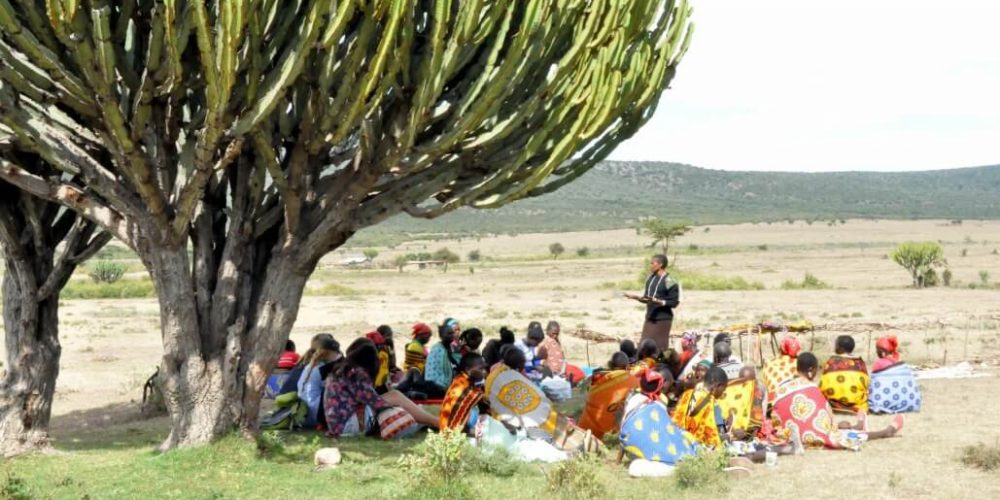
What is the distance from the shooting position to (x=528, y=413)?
28.9 feet

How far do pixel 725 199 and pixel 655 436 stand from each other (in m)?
150

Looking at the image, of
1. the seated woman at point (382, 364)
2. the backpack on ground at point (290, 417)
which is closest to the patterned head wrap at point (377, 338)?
the seated woman at point (382, 364)

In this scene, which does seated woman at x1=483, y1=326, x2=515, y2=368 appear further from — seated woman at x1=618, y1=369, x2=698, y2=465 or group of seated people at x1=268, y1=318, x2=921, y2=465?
seated woman at x1=618, y1=369, x2=698, y2=465

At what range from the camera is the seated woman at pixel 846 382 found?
33.1ft

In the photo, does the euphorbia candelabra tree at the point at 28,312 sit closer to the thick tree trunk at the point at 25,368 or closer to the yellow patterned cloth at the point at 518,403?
the thick tree trunk at the point at 25,368

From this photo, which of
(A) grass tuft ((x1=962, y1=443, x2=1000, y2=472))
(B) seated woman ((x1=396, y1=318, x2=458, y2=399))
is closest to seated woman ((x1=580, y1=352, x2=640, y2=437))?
(B) seated woman ((x1=396, y1=318, x2=458, y2=399))

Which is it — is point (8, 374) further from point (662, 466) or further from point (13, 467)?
point (662, 466)

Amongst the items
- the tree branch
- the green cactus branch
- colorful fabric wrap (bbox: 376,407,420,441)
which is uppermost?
the green cactus branch

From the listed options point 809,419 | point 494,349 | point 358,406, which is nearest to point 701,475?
point 809,419

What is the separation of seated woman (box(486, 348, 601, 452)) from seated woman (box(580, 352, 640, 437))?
0.51 metres

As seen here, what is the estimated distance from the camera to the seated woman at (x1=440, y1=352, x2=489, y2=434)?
8797 mm

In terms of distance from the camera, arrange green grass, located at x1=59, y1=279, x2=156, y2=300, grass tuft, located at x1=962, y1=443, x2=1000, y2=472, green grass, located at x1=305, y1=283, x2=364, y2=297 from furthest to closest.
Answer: green grass, located at x1=305, y1=283, x2=364, y2=297 < green grass, located at x1=59, y1=279, x2=156, y2=300 < grass tuft, located at x1=962, y1=443, x2=1000, y2=472

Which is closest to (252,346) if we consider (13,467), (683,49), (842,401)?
(13,467)

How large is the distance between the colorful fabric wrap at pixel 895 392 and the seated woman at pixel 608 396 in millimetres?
2986
